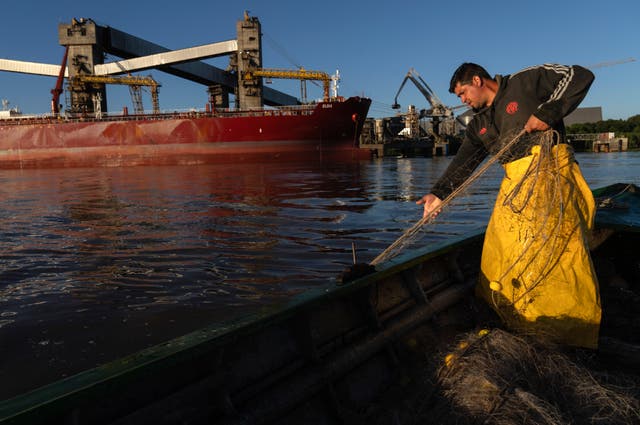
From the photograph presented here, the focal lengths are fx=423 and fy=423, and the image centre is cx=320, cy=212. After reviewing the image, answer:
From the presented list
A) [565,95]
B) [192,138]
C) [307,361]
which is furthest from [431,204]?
[192,138]

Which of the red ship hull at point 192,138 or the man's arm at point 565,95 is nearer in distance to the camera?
the man's arm at point 565,95

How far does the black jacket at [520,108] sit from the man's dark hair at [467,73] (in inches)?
4.9

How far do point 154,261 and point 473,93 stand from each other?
4.25m

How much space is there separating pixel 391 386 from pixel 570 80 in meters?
2.06

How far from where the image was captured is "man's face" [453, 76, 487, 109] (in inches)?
112

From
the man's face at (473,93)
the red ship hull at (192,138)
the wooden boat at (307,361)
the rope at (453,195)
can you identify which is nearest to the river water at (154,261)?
the wooden boat at (307,361)

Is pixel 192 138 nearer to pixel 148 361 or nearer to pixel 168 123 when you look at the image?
pixel 168 123

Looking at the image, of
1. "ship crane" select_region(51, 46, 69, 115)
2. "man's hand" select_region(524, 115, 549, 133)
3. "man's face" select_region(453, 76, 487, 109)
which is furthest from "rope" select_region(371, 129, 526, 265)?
"ship crane" select_region(51, 46, 69, 115)

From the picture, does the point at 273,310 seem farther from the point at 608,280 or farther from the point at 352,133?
the point at 352,133

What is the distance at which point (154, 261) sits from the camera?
5367 mm

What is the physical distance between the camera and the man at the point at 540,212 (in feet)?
8.28

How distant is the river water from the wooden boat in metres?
0.39

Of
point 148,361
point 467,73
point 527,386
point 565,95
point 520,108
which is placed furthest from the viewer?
point 467,73

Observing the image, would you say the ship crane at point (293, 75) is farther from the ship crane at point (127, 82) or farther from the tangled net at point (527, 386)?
the tangled net at point (527, 386)
